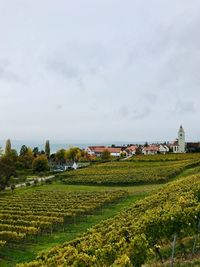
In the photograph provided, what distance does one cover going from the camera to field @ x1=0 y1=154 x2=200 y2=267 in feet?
54.8

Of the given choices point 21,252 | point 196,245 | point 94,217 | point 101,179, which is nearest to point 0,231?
point 21,252

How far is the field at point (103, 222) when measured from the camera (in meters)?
16.7

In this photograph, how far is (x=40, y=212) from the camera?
1694 inches

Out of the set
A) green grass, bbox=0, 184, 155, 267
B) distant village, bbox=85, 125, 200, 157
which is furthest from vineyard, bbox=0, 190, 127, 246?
distant village, bbox=85, 125, 200, 157

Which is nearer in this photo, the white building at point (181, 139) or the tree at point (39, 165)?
the tree at point (39, 165)

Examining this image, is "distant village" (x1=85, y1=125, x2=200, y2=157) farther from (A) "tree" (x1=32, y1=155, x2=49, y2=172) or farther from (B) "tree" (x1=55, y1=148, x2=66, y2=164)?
(A) "tree" (x1=32, y1=155, x2=49, y2=172)

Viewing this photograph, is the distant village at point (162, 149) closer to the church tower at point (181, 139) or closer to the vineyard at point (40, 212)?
the church tower at point (181, 139)

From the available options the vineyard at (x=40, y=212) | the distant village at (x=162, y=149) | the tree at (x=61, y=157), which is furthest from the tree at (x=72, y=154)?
the vineyard at (x=40, y=212)

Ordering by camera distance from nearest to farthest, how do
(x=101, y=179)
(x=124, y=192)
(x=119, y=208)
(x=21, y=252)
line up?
(x=21, y=252) → (x=119, y=208) → (x=124, y=192) → (x=101, y=179)

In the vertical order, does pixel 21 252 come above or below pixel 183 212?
below

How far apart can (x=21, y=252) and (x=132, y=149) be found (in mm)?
160444

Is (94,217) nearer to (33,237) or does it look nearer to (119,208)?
(119,208)

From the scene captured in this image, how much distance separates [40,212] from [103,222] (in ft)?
35.8

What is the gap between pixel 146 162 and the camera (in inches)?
4080
